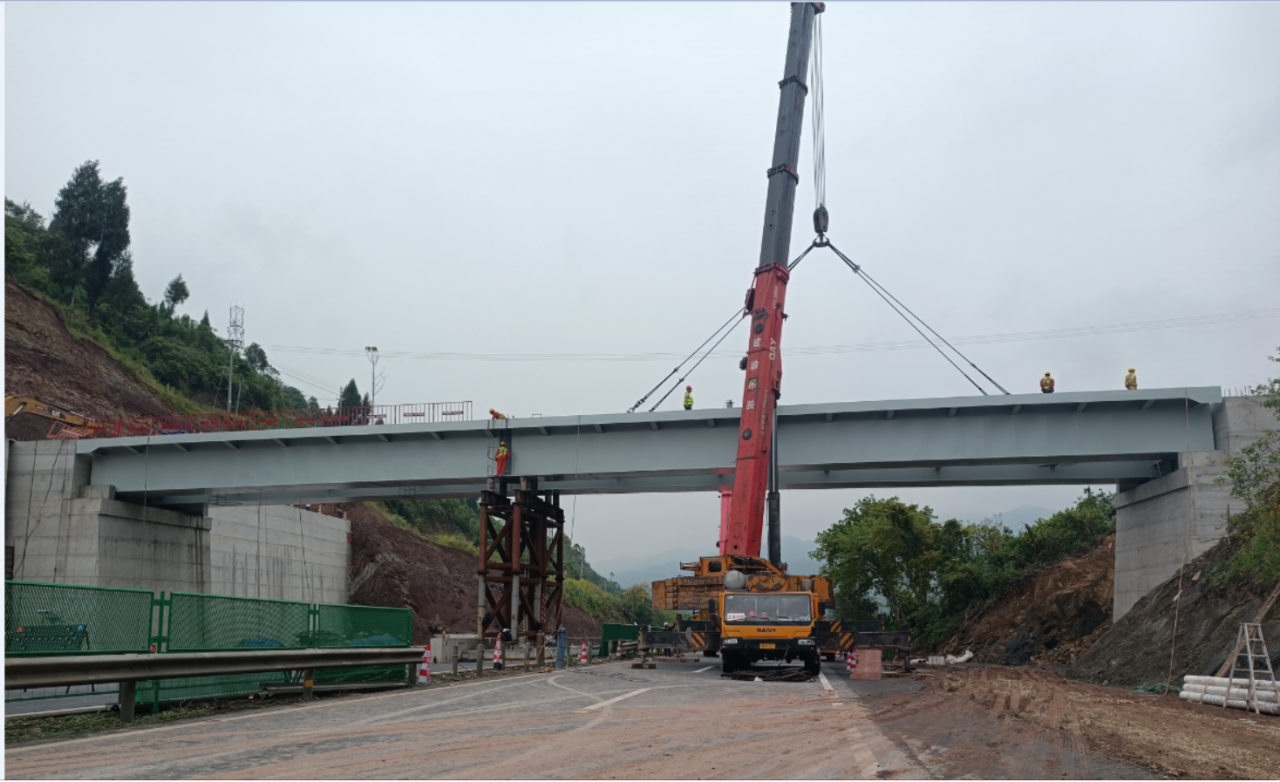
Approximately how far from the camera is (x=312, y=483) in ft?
116

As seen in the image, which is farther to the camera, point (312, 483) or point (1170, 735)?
point (312, 483)

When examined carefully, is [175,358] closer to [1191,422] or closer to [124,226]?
[124,226]

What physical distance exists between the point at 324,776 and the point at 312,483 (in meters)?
29.1

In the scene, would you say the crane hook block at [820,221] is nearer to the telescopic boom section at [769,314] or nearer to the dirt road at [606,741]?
the telescopic boom section at [769,314]

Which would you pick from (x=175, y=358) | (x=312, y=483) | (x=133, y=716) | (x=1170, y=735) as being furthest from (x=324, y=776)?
(x=175, y=358)

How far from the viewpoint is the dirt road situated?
8.35 meters

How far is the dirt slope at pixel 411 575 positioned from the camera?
5100 centimetres

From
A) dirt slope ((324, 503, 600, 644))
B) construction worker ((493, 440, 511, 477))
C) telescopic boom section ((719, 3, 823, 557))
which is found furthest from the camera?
dirt slope ((324, 503, 600, 644))

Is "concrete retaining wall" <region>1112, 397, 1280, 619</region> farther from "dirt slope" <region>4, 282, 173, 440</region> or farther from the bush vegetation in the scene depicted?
"dirt slope" <region>4, 282, 173, 440</region>

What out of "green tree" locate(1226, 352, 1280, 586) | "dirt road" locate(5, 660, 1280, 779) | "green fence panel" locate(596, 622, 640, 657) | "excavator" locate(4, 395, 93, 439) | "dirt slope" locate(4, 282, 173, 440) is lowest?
"green fence panel" locate(596, 622, 640, 657)

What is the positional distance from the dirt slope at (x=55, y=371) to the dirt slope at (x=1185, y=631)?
1768 inches

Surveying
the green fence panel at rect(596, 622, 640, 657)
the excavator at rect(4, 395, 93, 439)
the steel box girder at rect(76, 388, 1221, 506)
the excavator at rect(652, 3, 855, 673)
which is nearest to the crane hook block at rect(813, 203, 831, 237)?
the excavator at rect(652, 3, 855, 673)

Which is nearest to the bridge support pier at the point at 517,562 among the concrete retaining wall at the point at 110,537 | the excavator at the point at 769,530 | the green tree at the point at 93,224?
the excavator at the point at 769,530

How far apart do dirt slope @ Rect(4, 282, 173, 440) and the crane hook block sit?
36.8 metres
